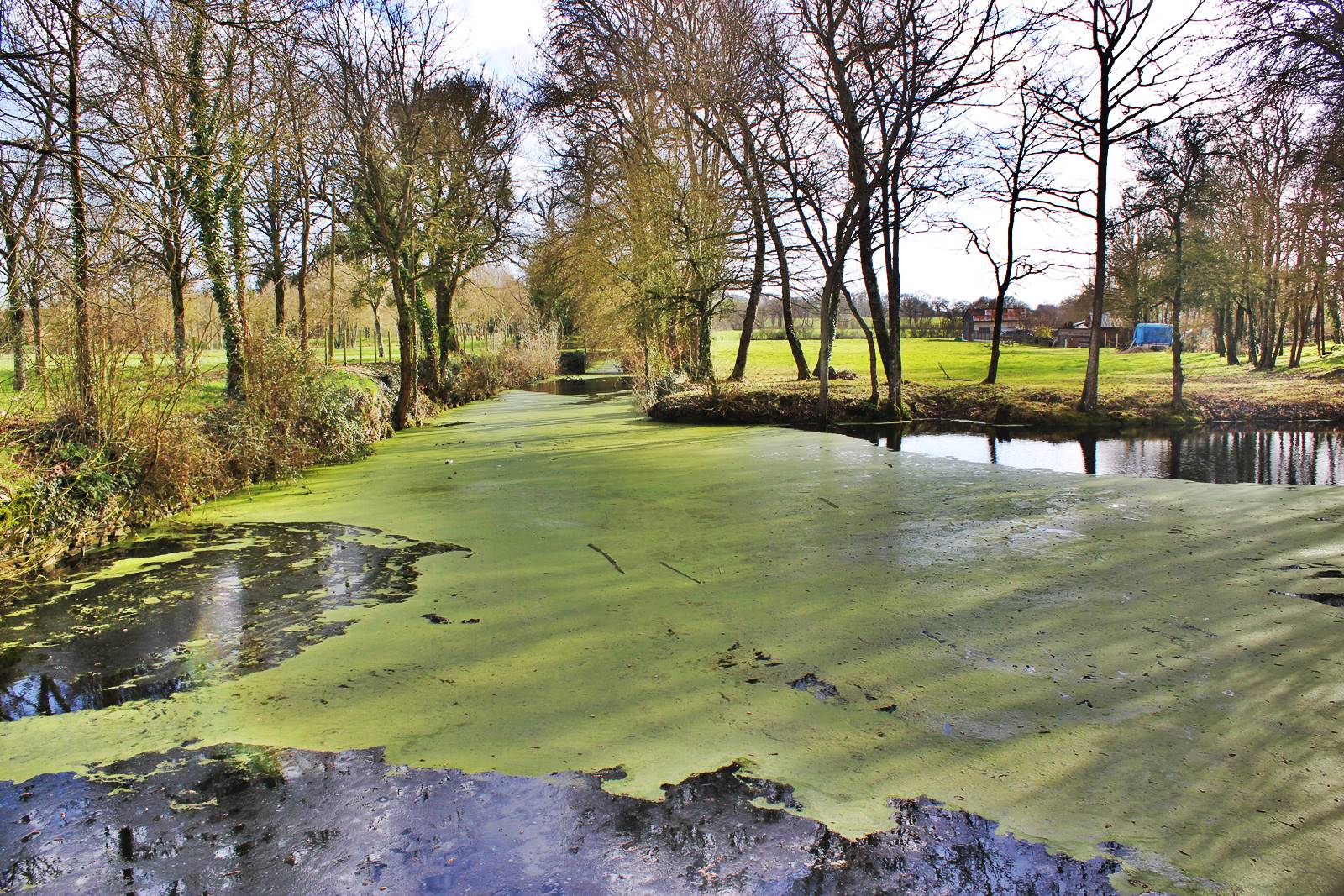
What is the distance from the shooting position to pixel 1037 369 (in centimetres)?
2097

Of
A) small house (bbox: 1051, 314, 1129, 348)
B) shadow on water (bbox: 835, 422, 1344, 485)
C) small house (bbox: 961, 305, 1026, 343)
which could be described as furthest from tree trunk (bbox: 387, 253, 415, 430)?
small house (bbox: 1051, 314, 1129, 348)

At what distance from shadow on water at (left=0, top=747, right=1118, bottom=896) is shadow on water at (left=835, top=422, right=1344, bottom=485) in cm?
678

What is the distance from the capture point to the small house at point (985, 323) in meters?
42.4

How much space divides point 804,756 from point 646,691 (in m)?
0.76

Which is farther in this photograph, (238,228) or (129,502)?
(238,228)

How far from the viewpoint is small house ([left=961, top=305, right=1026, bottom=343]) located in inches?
1667

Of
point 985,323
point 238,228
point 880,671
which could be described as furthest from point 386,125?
point 985,323

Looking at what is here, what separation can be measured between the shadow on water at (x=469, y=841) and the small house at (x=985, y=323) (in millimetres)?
40041

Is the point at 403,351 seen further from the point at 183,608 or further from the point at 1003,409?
the point at 1003,409

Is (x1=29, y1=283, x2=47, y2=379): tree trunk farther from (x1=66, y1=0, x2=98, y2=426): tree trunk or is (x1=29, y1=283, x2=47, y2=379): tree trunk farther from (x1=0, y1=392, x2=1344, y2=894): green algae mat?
(x1=0, y1=392, x2=1344, y2=894): green algae mat

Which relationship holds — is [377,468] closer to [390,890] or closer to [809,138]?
[390,890]

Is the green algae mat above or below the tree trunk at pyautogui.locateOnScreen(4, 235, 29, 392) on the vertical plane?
below

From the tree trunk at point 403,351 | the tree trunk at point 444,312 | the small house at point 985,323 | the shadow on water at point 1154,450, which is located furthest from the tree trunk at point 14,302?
the small house at point 985,323

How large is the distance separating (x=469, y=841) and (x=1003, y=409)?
12868 mm
